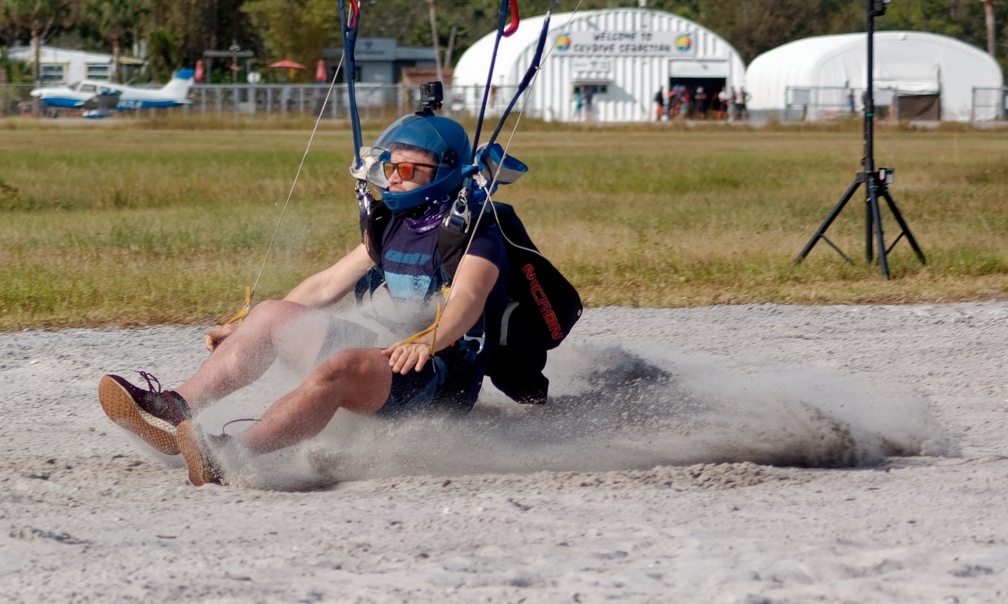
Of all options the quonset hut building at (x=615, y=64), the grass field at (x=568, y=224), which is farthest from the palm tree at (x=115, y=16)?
the grass field at (x=568, y=224)

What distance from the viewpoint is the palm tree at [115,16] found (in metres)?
71.4

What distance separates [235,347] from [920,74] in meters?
52.6

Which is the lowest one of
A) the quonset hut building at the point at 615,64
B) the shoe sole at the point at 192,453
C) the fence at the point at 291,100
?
the shoe sole at the point at 192,453

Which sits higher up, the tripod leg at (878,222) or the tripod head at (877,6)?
the tripod head at (877,6)

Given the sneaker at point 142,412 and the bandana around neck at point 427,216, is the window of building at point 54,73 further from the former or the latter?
the sneaker at point 142,412

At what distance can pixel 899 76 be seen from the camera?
5250 centimetres

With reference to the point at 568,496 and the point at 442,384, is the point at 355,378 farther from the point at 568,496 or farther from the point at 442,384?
the point at 568,496

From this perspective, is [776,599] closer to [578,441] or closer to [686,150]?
[578,441]

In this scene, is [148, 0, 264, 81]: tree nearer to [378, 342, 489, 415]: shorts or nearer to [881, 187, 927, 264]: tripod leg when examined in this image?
[881, 187, 927, 264]: tripod leg

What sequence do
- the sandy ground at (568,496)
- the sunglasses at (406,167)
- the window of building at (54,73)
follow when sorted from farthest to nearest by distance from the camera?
1. the window of building at (54,73)
2. the sunglasses at (406,167)
3. the sandy ground at (568,496)

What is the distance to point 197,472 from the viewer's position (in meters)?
4.09

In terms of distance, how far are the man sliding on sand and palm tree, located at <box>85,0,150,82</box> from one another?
69.2 meters

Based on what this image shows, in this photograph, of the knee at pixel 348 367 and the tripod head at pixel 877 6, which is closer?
the knee at pixel 348 367

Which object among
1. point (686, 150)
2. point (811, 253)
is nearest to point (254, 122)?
point (686, 150)
